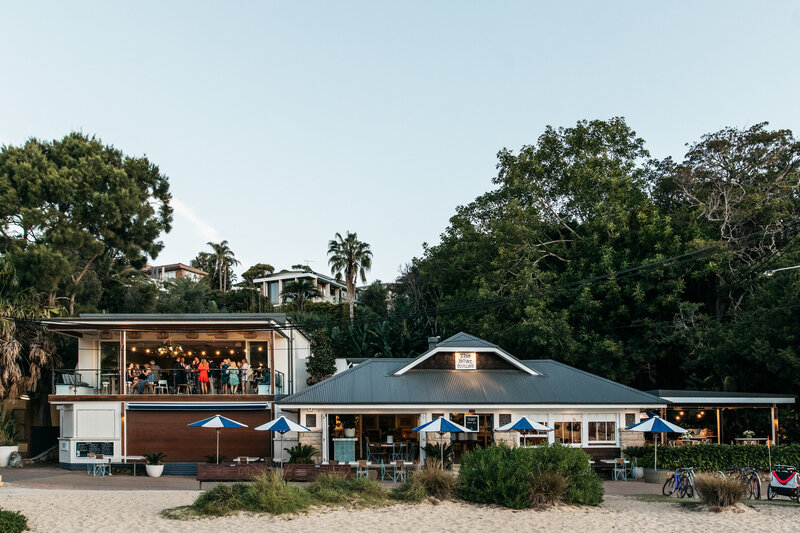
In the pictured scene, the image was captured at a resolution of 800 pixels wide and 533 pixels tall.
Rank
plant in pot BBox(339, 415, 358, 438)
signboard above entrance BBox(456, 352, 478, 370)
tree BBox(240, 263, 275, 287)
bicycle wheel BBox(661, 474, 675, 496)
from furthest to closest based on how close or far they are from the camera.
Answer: tree BBox(240, 263, 275, 287), signboard above entrance BBox(456, 352, 478, 370), plant in pot BBox(339, 415, 358, 438), bicycle wheel BBox(661, 474, 675, 496)

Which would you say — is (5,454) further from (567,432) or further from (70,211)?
Answer: (567,432)

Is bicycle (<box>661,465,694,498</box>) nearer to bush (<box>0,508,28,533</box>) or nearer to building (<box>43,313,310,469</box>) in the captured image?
building (<box>43,313,310,469</box>)

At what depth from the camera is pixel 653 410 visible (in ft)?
98.9

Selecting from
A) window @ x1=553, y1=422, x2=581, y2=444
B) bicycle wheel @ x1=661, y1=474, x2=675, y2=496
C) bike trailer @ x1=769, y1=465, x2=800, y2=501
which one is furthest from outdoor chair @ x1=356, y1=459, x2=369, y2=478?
bike trailer @ x1=769, y1=465, x2=800, y2=501

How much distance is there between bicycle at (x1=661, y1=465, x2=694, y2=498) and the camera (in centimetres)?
2089

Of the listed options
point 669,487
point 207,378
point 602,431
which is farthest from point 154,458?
point 669,487

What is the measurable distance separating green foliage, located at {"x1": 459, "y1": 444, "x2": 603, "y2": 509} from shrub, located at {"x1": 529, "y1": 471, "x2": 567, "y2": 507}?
111 millimetres

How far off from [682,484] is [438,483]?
22.1 ft

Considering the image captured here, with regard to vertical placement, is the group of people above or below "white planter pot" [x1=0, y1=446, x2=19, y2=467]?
above

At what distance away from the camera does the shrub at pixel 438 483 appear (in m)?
19.2

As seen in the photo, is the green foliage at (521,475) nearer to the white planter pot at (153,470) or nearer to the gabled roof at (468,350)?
the gabled roof at (468,350)

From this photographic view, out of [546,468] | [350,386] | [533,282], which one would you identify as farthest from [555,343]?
[546,468]

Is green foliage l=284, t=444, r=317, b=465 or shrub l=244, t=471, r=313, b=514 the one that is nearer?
shrub l=244, t=471, r=313, b=514

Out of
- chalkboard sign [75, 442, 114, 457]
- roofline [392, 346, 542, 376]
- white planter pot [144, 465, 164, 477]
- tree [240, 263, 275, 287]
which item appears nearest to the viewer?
white planter pot [144, 465, 164, 477]
